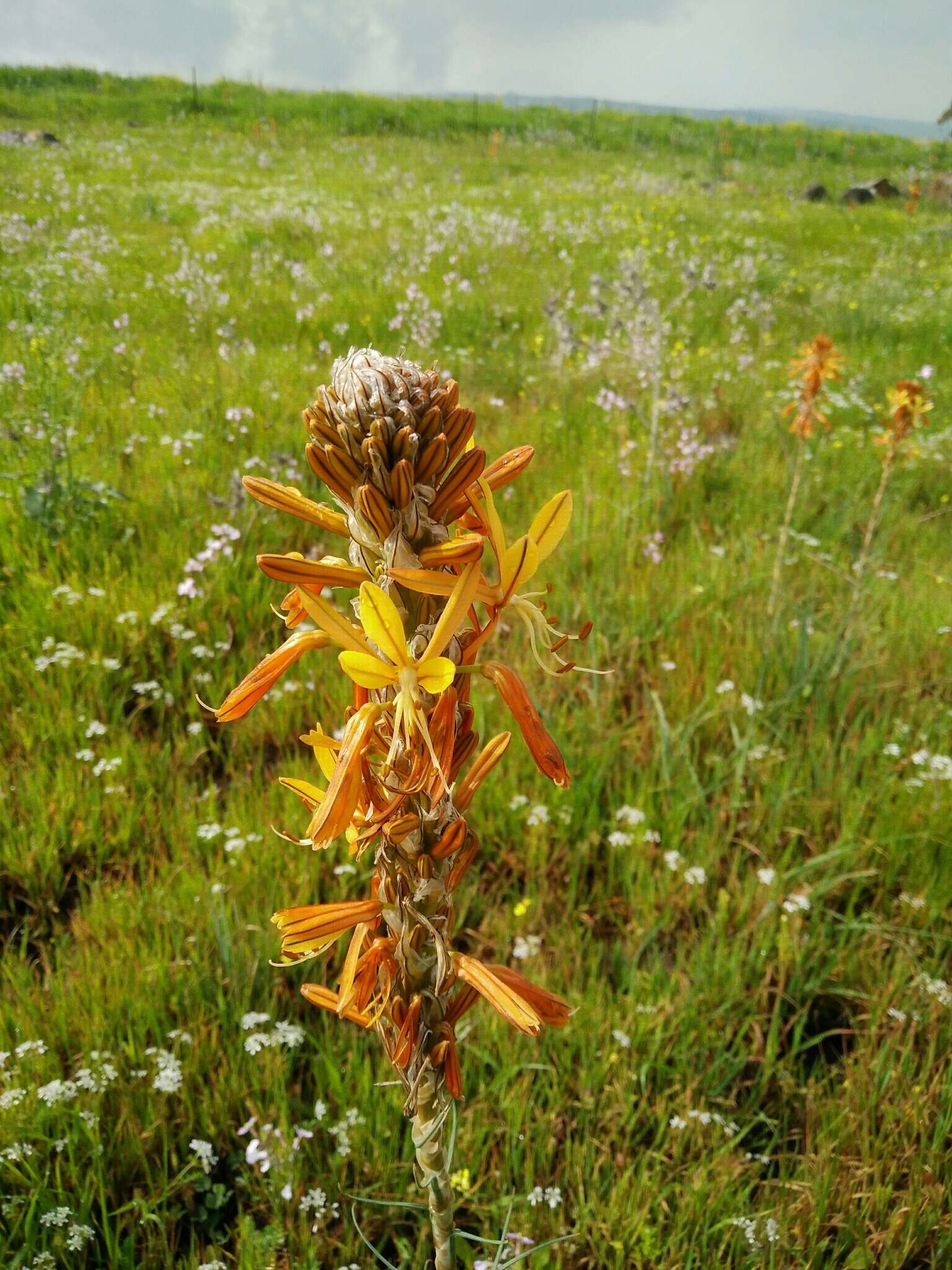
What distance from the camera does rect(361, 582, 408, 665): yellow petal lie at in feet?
2.71

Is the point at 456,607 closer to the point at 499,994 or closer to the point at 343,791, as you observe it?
the point at 343,791

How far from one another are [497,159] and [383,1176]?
19828 millimetres

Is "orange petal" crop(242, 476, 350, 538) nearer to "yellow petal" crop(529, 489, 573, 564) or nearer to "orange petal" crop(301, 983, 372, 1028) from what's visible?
"yellow petal" crop(529, 489, 573, 564)

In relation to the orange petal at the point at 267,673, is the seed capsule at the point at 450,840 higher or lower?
lower

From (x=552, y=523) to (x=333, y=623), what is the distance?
0.30 metres

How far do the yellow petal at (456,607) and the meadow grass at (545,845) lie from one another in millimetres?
1281

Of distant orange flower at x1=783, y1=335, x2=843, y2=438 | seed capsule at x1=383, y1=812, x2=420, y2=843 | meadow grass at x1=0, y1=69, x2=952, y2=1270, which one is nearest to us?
seed capsule at x1=383, y1=812, x2=420, y2=843

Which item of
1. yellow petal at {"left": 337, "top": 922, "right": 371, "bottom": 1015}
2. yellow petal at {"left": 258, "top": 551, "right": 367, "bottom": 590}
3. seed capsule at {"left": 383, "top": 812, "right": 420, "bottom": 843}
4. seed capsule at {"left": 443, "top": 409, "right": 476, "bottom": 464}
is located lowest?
yellow petal at {"left": 337, "top": 922, "right": 371, "bottom": 1015}

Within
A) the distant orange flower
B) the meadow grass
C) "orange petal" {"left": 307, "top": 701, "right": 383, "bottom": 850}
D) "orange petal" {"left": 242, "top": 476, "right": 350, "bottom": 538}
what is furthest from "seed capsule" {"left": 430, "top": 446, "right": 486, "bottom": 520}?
the distant orange flower

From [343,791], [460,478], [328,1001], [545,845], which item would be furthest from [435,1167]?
[545,845]

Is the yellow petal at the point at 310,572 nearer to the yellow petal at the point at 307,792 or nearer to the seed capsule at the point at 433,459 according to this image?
the seed capsule at the point at 433,459

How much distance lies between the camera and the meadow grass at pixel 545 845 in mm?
1610

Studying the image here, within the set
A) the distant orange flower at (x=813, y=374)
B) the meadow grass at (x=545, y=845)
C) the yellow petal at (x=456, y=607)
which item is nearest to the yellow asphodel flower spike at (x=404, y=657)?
the yellow petal at (x=456, y=607)

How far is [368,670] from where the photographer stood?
2.77 ft
